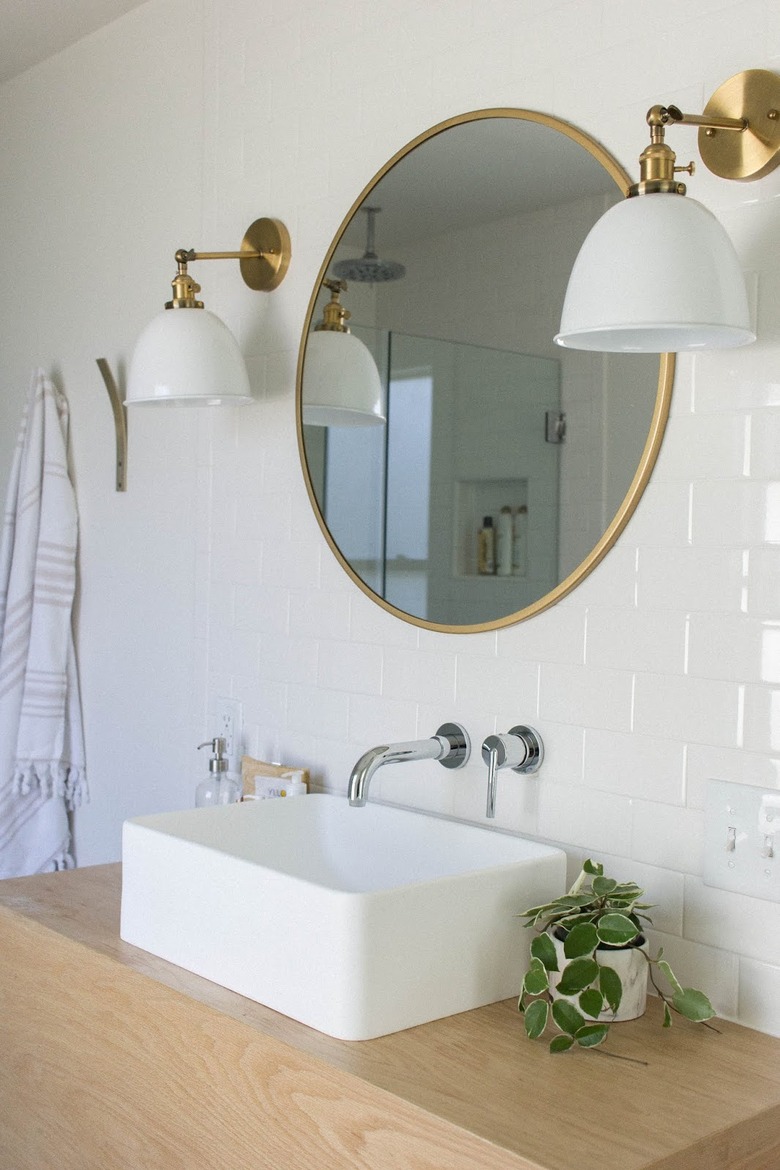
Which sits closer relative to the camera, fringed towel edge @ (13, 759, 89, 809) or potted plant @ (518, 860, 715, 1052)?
potted plant @ (518, 860, 715, 1052)

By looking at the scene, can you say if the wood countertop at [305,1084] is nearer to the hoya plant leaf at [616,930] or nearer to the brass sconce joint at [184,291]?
the hoya plant leaf at [616,930]

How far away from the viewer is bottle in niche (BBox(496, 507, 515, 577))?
1.76 metres

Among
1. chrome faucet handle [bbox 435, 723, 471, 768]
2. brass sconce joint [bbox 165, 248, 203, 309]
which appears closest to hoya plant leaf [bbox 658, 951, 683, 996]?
chrome faucet handle [bbox 435, 723, 471, 768]

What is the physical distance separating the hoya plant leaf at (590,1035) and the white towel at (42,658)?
1727mm

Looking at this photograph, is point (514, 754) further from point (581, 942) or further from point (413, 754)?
point (581, 942)

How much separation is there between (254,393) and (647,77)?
0.96m

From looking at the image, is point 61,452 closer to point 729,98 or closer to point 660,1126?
point 729,98

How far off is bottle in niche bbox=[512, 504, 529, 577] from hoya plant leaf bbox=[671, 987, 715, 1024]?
62cm

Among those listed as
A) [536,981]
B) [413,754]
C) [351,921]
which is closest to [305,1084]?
[351,921]

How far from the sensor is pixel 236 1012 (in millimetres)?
1434

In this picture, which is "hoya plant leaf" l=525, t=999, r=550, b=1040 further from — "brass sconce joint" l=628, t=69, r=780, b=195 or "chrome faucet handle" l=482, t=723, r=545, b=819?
"brass sconce joint" l=628, t=69, r=780, b=195

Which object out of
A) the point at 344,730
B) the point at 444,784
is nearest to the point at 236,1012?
the point at 444,784

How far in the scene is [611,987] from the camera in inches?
53.6

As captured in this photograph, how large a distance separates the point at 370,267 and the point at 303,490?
1.36ft
